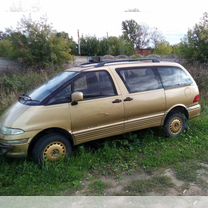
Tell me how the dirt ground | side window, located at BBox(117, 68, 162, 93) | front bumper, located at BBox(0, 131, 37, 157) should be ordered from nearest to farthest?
the dirt ground
front bumper, located at BBox(0, 131, 37, 157)
side window, located at BBox(117, 68, 162, 93)

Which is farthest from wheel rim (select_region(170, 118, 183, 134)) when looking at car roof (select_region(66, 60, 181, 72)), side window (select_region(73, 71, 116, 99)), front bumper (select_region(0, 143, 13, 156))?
front bumper (select_region(0, 143, 13, 156))

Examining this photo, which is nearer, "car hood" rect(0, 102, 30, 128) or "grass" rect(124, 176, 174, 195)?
"grass" rect(124, 176, 174, 195)

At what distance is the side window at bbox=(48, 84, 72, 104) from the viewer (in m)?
5.36

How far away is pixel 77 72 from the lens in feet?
18.8

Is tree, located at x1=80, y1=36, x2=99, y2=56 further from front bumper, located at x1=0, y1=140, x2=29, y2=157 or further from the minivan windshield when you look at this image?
front bumper, located at x1=0, y1=140, x2=29, y2=157

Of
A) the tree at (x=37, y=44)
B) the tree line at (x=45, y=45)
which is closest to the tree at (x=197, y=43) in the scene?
the tree line at (x=45, y=45)

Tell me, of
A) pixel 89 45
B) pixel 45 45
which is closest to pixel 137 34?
pixel 89 45

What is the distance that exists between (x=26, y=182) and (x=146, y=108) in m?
2.54

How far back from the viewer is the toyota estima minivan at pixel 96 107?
16.9 feet

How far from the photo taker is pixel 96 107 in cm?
562

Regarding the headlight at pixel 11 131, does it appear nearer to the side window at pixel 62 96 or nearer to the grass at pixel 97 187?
the side window at pixel 62 96

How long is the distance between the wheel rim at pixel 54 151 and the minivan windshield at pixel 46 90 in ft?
2.40

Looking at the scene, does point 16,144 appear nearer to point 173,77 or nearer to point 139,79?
point 139,79

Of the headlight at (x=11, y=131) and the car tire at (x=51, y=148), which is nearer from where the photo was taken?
the headlight at (x=11, y=131)
